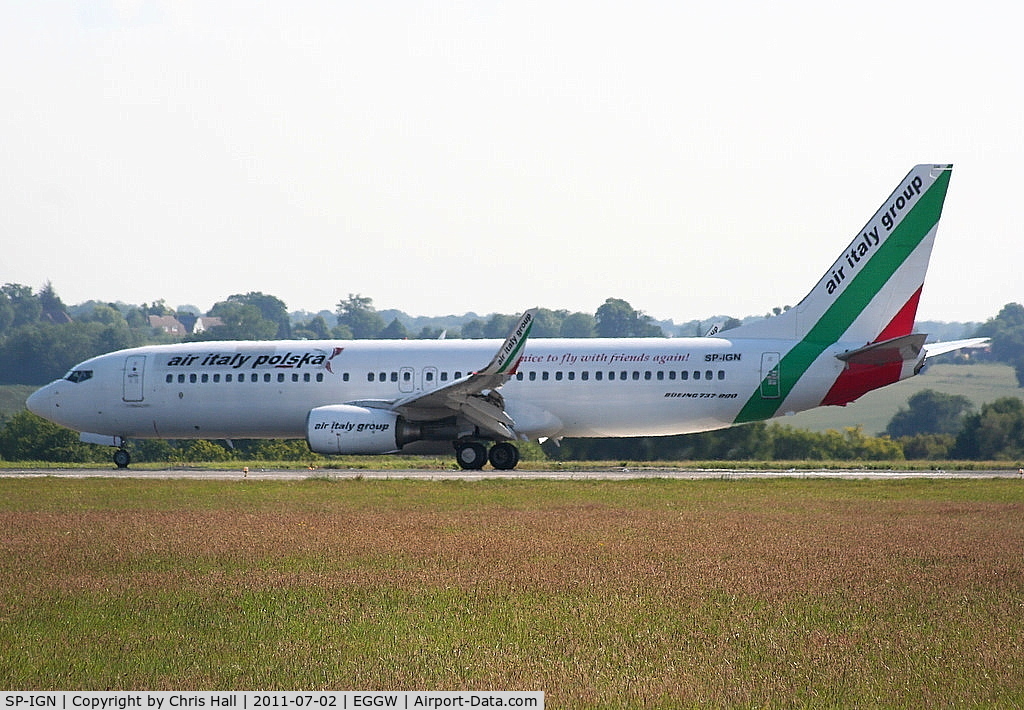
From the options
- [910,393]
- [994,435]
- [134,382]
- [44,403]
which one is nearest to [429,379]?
[134,382]

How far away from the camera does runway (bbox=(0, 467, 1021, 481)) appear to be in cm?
3167

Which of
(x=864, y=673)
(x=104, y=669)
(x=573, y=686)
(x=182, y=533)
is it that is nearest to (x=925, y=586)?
(x=864, y=673)

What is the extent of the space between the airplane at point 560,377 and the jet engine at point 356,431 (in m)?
0.04

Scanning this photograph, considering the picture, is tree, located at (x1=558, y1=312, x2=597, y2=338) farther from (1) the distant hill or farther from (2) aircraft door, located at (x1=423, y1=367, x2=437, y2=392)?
(2) aircraft door, located at (x1=423, y1=367, x2=437, y2=392)

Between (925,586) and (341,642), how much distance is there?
20.9 ft

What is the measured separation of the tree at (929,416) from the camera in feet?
290

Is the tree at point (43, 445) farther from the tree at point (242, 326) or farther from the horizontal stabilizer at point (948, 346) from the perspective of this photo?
the tree at point (242, 326)

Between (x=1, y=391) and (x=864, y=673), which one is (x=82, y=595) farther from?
(x=1, y=391)

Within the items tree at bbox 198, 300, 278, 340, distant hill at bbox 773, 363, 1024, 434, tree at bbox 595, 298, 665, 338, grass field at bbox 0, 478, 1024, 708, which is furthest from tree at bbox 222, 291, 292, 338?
grass field at bbox 0, 478, 1024, 708

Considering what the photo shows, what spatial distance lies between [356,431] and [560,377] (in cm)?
536

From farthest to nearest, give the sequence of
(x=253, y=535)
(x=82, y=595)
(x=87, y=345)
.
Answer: (x=87, y=345) < (x=253, y=535) < (x=82, y=595)

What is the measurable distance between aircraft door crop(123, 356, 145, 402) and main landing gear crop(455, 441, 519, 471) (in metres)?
9.10

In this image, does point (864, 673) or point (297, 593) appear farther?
point (297, 593)

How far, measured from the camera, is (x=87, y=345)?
123 meters
